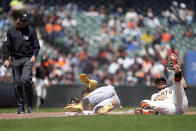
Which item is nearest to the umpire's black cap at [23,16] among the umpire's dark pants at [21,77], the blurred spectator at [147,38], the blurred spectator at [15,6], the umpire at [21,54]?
the umpire at [21,54]

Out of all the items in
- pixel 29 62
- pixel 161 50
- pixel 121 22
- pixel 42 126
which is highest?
pixel 121 22

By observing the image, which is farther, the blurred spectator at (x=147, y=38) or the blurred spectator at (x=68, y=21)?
the blurred spectator at (x=147, y=38)

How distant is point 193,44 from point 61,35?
5.56 m

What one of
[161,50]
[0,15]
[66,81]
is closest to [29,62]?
[66,81]

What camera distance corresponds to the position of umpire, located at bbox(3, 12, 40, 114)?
31.3 ft

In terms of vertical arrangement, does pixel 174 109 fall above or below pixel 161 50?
below

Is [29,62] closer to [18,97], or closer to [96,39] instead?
[18,97]

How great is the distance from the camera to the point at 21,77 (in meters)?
9.55

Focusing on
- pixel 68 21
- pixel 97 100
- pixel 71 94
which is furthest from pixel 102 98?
pixel 68 21

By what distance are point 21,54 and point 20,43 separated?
0.22 metres

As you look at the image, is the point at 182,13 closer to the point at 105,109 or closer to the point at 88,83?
the point at 88,83

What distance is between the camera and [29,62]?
965 cm

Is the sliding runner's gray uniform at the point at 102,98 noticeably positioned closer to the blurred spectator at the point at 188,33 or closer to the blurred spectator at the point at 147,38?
the blurred spectator at the point at 147,38

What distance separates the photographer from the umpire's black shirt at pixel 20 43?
9719 millimetres
